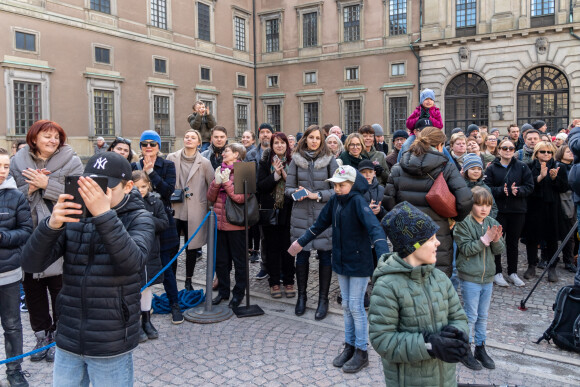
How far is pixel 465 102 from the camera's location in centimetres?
2712

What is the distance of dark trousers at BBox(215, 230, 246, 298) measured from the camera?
6547 millimetres

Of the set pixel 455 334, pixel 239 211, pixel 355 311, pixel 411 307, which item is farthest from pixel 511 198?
pixel 455 334

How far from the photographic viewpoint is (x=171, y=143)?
28.0 m

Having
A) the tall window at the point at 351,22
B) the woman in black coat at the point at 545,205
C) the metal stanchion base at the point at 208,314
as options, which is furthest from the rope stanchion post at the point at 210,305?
the tall window at the point at 351,22

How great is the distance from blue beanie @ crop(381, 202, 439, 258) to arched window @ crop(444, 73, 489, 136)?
25.9 metres

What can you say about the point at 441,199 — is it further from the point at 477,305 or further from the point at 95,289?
the point at 95,289

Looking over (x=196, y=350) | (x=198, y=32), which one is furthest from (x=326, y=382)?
(x=198, y=32)

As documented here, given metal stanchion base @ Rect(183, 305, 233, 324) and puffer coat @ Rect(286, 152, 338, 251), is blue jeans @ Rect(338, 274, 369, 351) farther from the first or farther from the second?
metal stanchion base @ Rect(183, 305, 233, 324)

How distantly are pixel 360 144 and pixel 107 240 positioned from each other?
491 centimetres

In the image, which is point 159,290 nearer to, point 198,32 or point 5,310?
point 5,310

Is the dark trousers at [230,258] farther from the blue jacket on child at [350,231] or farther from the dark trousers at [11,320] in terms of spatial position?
the dark trousers at [11,320]

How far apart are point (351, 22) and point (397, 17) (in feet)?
10.3

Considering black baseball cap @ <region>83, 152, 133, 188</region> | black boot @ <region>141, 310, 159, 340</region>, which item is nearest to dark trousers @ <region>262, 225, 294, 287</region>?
black boot @ <region>141, 310, 159, 340</region>

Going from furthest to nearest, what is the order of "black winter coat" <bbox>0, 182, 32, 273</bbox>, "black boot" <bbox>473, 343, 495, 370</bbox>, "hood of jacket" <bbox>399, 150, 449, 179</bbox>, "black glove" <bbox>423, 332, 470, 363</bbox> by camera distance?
"hood of jacket" <bbox>399, 150, 449, 179</bbox>, "black boot" <bbox>473, 343, 495, 370</bbox>, "black winter coat" <bbox>0, 182, 32, 273</bbox>, "black glove" <bbox>423, 332, 470, 363</bbox>
